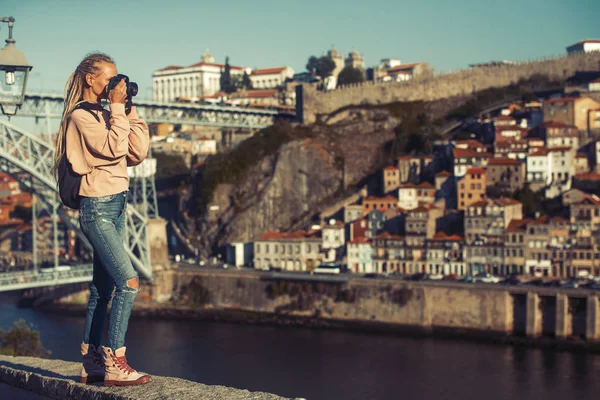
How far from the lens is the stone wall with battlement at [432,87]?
50.1 metres

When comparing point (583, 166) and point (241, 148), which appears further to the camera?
point (241, 148)

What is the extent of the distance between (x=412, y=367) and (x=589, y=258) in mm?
10813

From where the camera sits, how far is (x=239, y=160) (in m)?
47.5

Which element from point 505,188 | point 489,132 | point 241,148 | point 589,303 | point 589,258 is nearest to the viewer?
point 589,303

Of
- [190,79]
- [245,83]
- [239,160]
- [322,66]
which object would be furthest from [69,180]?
[190,79]

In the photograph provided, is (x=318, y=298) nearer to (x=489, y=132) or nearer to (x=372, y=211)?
(x=372, y=211)

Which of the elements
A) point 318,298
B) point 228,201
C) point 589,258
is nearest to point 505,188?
point 589,258

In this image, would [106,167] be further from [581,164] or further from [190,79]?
[190,79]

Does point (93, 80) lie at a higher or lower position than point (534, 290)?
higher

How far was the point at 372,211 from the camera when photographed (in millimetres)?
40031

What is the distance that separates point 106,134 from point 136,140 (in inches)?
6.8

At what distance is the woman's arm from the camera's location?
467 cm

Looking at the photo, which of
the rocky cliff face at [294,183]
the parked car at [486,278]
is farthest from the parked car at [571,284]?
the rocky cliff face at [294,183]

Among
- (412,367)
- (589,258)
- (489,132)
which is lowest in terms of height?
(412,367)
